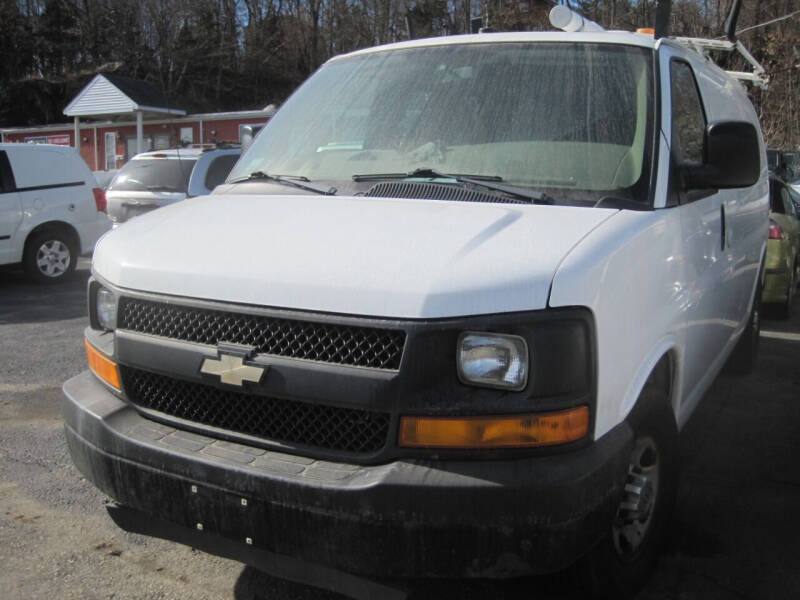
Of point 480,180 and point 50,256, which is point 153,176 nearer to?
point 50,256

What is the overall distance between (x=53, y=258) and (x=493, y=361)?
9917 millimetres

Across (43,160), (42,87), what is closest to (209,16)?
(42,87)

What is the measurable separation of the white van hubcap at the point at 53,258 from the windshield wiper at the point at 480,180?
28.6ft

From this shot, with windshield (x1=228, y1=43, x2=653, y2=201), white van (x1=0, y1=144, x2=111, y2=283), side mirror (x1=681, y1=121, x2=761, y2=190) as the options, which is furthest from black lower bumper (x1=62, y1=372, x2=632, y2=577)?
white van (x1=0, y1=144, x2=111, y2=283)

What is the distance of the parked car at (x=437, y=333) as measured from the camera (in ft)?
7.25

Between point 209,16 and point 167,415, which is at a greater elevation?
point 209,16

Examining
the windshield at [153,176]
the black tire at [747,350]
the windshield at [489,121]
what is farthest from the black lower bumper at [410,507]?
the windshield at [153,176]

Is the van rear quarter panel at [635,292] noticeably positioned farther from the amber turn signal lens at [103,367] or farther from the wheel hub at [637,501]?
the amber turn signal lens at [103,367]

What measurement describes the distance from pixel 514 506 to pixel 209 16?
48.5m

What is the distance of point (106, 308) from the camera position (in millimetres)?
2938

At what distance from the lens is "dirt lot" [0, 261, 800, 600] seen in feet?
10.2

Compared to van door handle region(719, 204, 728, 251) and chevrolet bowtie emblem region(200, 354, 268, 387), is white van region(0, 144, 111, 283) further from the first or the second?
van door handle region(719, 204, 728, 251)

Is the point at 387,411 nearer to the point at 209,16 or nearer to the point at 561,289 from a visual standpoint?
the point at 561,289

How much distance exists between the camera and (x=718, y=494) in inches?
158
